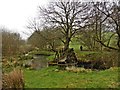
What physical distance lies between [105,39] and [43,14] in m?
5.52

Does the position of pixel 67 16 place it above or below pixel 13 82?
above

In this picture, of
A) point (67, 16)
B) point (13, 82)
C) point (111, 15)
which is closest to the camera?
point (13, 82)

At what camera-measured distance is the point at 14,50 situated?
15328mm

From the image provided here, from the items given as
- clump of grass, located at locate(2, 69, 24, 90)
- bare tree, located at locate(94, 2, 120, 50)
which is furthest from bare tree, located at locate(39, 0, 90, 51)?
clump of grass, located at locate(2, 69, 24, 90)

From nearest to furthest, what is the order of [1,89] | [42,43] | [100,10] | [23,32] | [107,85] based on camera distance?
[1,89]
[107,85]
[100,10]
[42,43]
[23,32]

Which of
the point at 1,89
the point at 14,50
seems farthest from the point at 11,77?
the point at 14,50

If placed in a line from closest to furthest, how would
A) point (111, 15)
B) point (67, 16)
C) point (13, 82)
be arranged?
point (13, 82)
point (111, 15)
point (67, 16)

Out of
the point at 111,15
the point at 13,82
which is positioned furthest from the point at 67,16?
the point at 13,82

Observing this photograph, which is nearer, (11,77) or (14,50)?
(11,77)

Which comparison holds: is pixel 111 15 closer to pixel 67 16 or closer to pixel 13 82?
pixel 67 16

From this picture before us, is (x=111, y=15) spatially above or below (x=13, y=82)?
above

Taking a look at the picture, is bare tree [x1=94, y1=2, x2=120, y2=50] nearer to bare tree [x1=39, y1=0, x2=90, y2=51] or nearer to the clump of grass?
bare tree [x1=39, y1=0, x2=90, y2=51]

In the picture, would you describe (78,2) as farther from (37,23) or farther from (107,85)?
(107,85)

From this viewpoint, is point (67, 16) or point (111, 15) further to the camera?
point (67, 16)
